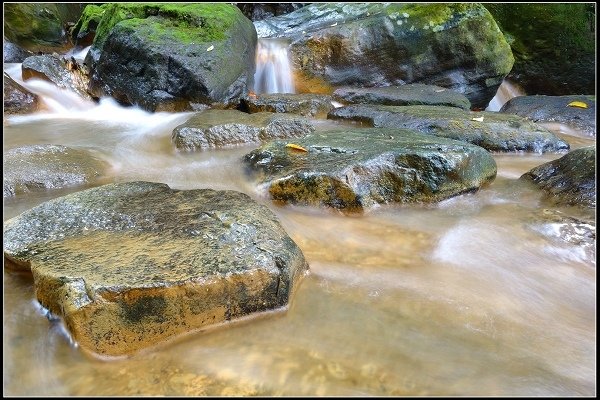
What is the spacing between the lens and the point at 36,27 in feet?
43.3

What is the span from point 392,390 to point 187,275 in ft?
3.25

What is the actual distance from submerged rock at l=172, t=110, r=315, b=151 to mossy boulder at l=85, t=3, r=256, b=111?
47.2 inches

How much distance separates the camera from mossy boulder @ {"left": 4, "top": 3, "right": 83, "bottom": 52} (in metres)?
12.7

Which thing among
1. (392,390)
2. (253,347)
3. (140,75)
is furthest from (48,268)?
(140,75)

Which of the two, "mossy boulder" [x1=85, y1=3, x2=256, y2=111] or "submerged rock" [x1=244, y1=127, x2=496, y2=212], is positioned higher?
"mossy boulder" [x1=85, y1=3, x2=256, y2=111]

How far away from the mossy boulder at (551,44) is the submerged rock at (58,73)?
8.73m

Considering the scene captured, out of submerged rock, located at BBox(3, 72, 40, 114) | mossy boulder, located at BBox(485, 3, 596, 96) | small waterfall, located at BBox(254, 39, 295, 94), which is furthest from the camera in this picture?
mossy boulder, located at BBox(485, 3, 596, 96)

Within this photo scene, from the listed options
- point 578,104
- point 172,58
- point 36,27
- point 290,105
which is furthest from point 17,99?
point 578,104

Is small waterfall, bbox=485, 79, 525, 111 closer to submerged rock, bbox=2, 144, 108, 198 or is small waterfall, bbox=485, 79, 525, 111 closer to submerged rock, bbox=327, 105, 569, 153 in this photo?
submerged rock, bbox=327, 105, 569, 153

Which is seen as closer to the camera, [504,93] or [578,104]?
[578,104]

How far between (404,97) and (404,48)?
159 cm

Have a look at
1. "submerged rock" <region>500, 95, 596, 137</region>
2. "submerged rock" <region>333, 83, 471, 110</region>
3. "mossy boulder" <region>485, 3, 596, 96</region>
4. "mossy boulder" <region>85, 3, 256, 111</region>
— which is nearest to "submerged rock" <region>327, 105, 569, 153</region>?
"submerged rock" <region>333, 83, 471, 110</region>

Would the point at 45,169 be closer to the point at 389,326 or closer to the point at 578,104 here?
the point at 389,326

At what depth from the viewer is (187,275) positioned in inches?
82.1
